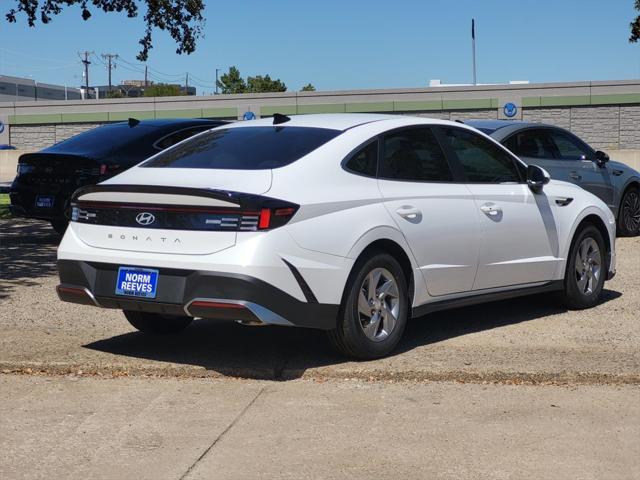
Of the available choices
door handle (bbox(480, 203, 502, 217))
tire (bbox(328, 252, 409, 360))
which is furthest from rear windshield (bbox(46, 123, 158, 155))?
tire (bbox(328, 252, 409, 360))

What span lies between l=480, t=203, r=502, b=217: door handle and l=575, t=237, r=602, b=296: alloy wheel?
1.23 meters

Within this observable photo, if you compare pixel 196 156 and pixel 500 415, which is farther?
pixel 196 156

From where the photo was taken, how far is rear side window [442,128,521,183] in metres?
7.50

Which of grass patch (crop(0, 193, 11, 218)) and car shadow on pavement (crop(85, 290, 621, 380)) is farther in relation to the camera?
grass patch (crop(0, 193, 11, 218))

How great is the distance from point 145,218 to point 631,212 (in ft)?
31.9

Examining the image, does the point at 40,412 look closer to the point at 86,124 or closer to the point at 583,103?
the point at 583,103

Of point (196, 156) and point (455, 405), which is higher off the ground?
point (196, 156)

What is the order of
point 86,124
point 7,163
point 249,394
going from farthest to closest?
point 86,124 < point 7,163 < point 249,394

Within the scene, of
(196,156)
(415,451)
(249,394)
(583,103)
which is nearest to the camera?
(415,451)

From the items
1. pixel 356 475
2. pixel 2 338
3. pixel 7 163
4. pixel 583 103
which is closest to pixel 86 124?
pixel 7 163

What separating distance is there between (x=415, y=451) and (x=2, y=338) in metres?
3.68

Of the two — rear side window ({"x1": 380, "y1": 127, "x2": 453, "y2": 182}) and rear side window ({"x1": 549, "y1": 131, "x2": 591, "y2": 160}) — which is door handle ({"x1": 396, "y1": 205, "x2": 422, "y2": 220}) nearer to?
rear side window ({"x1": 380, "y1": 127, "x2": 453, "y2": 182})

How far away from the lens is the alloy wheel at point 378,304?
21.1 feet

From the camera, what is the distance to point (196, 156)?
6.80 metres
